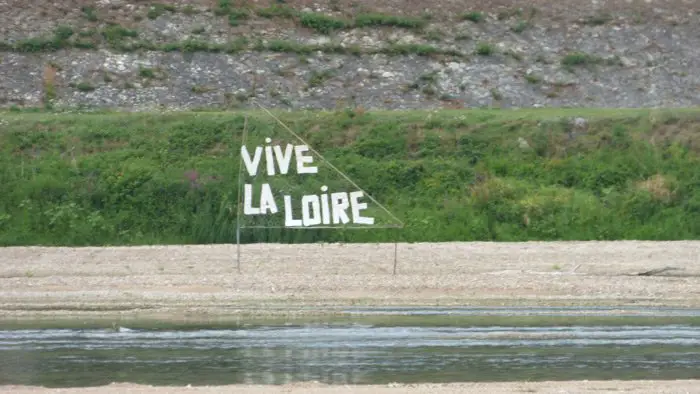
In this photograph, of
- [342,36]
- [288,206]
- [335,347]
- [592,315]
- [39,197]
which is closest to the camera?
[335,347]

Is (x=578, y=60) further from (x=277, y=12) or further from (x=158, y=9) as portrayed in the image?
(x=158, y=9)

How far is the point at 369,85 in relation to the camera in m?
37.8

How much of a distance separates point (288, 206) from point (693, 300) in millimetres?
7613

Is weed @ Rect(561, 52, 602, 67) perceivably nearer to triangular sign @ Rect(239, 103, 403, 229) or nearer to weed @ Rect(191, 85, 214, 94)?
weed @ Rect(191, 85, 214, 94)

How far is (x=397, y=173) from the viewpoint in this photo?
2917 centimetres

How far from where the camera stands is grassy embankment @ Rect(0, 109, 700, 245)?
27141 millimetres

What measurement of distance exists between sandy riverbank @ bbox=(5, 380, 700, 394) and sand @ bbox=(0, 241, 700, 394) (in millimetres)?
5891

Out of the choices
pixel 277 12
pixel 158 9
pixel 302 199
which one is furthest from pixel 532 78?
pixel 302 199

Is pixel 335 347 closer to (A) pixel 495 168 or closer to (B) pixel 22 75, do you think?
(A) pixel 495 168

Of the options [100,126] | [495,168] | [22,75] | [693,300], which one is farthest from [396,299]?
[22,75]

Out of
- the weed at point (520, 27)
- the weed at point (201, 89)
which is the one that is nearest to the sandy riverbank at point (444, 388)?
the weed at point (201, 89)

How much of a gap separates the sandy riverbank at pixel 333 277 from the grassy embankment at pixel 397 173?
112 cm

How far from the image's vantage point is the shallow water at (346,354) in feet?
53.8

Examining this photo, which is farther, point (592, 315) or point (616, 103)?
point (616, 103)
